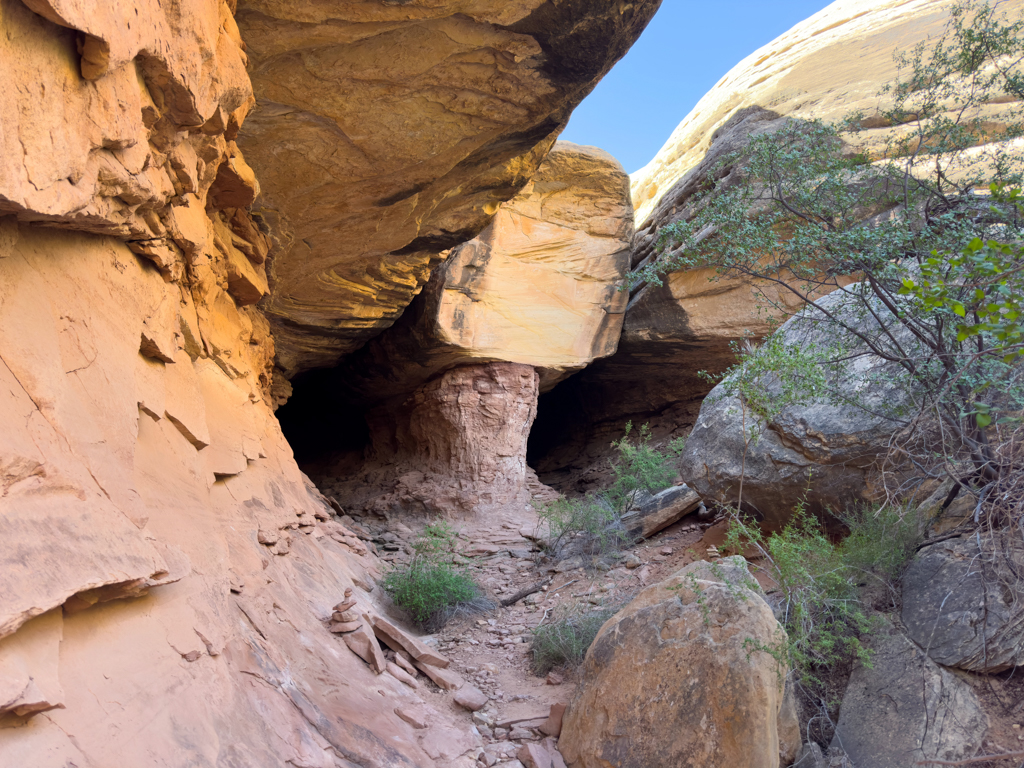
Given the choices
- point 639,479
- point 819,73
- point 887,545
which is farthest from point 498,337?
point 887,545

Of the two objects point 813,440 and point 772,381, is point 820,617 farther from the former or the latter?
point 772,381

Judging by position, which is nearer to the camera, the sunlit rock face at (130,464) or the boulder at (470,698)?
the sunlit rock face at (130,464)

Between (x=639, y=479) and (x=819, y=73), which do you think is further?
(x=819, y=73)

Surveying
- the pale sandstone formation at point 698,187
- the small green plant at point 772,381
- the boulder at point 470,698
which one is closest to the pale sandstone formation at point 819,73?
the pale sandstone formation at point 698,187

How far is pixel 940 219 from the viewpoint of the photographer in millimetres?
4918

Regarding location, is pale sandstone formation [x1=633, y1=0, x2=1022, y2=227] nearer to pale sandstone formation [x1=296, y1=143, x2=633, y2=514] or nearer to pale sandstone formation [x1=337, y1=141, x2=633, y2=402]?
pale sandstone formation [x1=337, y1=141, x2=633, y2=402]

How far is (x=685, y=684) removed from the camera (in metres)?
3.49

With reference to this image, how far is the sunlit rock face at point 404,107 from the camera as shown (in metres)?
3.88

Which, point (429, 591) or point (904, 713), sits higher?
point (429, 591)

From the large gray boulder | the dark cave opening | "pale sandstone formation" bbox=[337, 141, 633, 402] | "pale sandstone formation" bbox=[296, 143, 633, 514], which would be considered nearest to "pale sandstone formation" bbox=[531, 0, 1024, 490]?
"pale sandstone formation" bbox=[337, 141, 633, 402]

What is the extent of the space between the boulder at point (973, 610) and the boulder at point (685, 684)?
1.04 metres

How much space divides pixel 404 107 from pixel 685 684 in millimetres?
4127

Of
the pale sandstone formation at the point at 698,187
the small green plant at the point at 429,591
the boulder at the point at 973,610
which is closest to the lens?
the boulder at the point at 973,610

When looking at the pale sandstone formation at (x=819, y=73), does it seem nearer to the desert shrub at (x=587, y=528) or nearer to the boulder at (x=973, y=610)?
the desert shrub at (x=587, y=528)
